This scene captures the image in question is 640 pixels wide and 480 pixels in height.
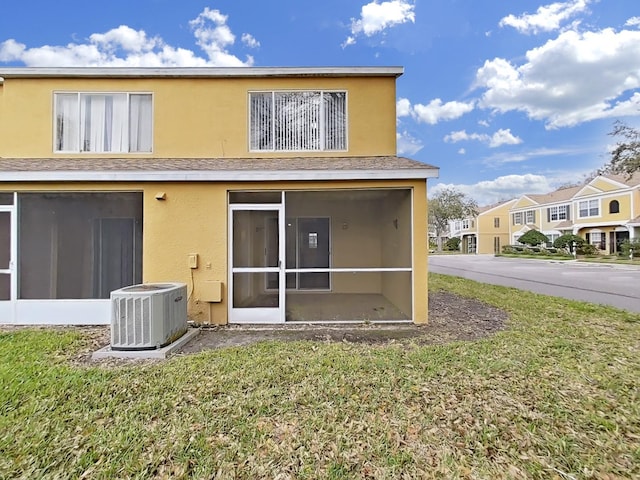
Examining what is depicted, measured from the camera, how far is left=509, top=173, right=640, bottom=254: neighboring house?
31.3 meters

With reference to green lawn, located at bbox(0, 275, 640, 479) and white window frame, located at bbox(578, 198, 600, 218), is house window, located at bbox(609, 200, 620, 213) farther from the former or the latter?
green lawn, located at bbox(0, 275, 640, 479)

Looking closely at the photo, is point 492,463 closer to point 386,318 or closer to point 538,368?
point 538,368

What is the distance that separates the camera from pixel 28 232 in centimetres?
663

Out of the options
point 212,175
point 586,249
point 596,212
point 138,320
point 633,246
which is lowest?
point 138,320

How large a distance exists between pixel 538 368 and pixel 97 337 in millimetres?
6907

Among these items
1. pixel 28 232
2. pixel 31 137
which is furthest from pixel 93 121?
pixel 28 232

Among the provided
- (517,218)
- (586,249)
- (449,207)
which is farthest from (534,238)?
(449,207)

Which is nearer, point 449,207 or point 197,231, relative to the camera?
point 197,231

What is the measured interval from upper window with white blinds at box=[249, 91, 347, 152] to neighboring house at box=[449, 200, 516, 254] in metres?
47.1

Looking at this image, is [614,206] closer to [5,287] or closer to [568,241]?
[568,241]

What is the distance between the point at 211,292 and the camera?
6348 millimetres

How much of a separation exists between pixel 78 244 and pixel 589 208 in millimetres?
45026

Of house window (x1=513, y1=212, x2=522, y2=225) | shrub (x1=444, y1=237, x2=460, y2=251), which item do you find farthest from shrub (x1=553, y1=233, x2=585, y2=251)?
shrub (x1=444, y1=237, x2=460, y2=251)

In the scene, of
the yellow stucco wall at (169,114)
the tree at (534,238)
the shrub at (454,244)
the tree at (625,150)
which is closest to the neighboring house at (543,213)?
the tree at (534,238)
